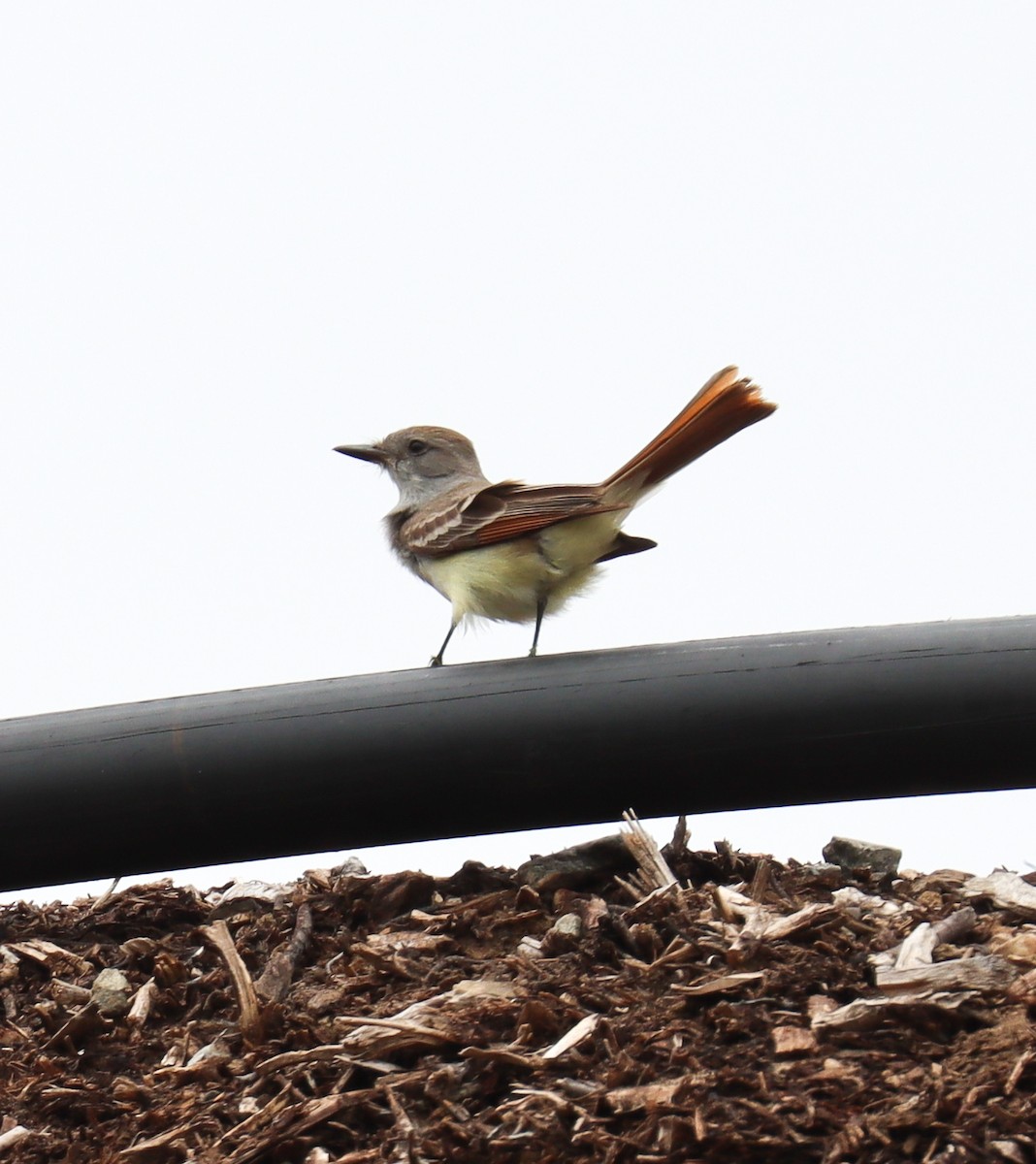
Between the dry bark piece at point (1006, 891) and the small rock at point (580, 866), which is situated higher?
the small rock at point (580, 866)

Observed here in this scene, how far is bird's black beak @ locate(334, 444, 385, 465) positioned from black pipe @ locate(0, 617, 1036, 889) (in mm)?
1846

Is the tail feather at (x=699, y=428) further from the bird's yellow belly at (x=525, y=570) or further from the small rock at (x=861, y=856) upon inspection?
the small rock at (x=861, y=856)

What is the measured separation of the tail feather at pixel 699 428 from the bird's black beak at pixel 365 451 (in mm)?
1373

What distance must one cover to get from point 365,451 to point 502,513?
3.77 feet

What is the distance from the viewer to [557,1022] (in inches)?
90.8

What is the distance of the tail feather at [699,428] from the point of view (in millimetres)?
3531

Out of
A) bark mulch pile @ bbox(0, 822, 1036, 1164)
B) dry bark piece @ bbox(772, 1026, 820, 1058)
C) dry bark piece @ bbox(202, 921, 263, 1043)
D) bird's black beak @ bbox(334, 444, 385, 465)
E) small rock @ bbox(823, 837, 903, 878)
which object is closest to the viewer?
bark mulch pile @ bbox(0, 822, 1036, 1164)

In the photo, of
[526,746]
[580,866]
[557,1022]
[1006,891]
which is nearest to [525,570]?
[526,746]

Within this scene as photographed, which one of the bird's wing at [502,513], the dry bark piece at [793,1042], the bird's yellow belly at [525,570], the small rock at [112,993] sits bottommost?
the small rock at [112,993]

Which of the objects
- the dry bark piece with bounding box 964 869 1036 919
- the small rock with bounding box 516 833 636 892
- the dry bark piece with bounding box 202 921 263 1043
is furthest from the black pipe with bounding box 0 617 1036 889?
the dry bark piece with bounding box 202 921 263 1043

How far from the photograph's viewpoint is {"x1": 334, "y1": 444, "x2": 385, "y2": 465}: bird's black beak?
483cm

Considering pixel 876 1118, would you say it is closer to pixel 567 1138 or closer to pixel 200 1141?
pixel 567 1138

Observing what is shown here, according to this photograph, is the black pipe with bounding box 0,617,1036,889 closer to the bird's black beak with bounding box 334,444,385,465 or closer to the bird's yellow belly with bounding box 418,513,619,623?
the bird's yellow belly with bounding box 418,513,619,623

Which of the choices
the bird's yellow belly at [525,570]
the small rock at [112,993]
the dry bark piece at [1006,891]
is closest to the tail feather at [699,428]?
the bird's yellow belly at [525,570]
